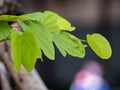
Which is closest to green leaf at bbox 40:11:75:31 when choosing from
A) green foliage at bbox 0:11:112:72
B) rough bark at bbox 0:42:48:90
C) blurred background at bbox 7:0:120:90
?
green foliage at bbox 0:11:112:72

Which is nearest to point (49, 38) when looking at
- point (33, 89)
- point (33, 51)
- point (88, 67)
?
point (33, 51)

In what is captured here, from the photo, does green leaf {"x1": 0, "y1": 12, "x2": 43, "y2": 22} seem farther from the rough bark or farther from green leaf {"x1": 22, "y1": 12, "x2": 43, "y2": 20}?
the rough bark

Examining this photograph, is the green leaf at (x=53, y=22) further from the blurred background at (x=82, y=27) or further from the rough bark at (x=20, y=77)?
the blurred background at (x=82, y=27)

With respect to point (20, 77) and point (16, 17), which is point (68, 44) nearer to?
point (16, 17)

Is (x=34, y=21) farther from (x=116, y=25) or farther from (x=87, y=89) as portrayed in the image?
(x=116, y=25)

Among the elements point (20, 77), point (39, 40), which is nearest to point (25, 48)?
point (39, 40)

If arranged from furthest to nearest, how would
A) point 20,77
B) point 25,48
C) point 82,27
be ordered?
point 82,27, point 20,77, point 25,48

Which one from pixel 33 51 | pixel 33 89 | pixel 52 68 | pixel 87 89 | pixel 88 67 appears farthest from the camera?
pixel 52 68

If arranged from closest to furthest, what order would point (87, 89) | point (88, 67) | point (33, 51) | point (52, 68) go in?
point (33, 51) → point (87, 89) → point (88, 67) → point (52, 68)
